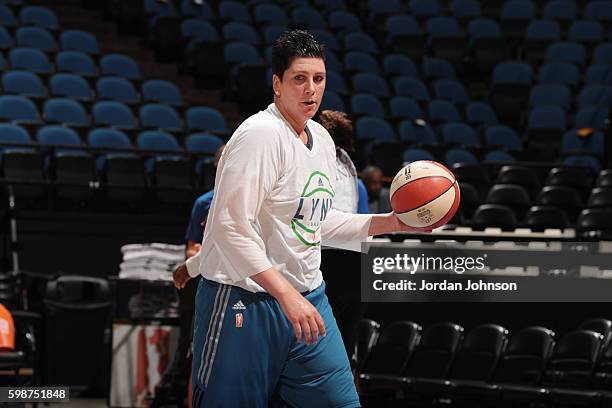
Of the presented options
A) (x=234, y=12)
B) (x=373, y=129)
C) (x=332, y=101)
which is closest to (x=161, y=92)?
(x=332, y=101)

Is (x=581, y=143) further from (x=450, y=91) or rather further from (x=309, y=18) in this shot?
(x=309, y=18)

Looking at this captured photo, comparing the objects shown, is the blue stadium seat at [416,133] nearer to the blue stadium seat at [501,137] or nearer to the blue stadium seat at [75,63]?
the blue stadium seat at [501,137]

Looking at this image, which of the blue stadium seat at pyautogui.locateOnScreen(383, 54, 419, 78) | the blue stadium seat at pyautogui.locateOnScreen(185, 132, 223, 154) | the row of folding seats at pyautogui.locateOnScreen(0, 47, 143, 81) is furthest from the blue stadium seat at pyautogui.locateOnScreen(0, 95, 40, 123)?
the blue stadium seat at pyautogui.locateOnScreen(383, 54, 419, 78)

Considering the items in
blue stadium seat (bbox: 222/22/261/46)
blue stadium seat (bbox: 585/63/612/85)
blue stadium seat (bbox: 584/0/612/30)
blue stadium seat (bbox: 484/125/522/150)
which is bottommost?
blue stadium seat (bbox: 484/125/522/150)

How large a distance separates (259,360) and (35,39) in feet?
33.4

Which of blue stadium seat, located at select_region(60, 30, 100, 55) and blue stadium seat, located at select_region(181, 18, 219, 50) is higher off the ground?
blue stadium seat, located at select_region(181, 18, 219, 50)

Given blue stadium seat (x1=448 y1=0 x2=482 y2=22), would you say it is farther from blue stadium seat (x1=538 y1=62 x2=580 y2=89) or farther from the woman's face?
the woman's face

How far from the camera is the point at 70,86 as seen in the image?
11633 millimetres

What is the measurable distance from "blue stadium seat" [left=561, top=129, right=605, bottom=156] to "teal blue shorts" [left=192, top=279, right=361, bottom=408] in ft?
31.2

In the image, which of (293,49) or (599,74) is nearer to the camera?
(293,49)

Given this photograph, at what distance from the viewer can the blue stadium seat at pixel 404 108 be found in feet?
43.8

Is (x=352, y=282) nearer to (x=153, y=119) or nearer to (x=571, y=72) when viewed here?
(x=153, y=119)

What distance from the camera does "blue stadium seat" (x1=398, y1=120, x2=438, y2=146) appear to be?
41.5 feet

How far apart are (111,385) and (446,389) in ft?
7.91
